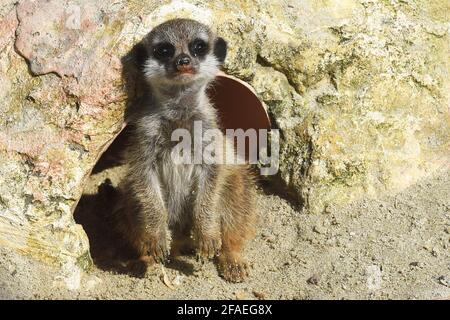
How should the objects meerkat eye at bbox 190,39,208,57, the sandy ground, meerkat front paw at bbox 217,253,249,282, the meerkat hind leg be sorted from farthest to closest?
the meerkat hind leg
meerkat front paw at bbox 217,253,249,282
meerkat eye at bbox 190,39,208,57
the sandy ground

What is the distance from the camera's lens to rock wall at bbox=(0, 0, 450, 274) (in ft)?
10.4

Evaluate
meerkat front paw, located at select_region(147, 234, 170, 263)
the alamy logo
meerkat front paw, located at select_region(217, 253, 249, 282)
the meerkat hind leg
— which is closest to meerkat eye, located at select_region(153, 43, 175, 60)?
the alamy logo

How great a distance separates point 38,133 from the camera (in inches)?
125

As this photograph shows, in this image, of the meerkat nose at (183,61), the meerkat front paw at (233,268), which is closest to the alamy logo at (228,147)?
the meerkat nose at (183,61)

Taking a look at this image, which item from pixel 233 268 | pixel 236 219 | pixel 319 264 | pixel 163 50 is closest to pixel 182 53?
pixel 163 50

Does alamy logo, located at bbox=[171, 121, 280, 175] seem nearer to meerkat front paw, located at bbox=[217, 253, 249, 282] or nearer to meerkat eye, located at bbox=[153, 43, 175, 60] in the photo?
meerkat eye, located at bbox=[153, 43, 175, 60]

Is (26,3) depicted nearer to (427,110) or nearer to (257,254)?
(257,254)

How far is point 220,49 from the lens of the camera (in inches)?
137

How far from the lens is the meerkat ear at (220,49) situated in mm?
3480

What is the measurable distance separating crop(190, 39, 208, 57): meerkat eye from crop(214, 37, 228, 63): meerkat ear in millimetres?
48

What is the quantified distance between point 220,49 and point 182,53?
0.19 meters

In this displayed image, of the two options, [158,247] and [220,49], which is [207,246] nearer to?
[158,247]
